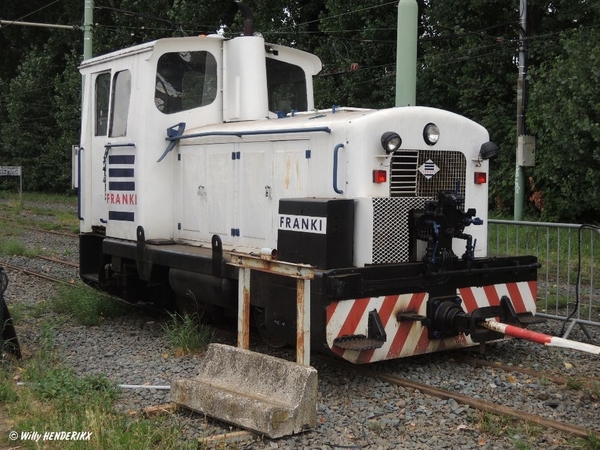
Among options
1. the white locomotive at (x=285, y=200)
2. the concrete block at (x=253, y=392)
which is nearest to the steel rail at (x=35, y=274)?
the white locomotive at (x=285, y=200)

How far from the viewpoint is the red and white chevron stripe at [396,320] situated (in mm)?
5605

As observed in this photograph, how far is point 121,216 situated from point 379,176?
133 inches

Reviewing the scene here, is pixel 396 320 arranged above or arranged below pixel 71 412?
above

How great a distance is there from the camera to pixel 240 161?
710 cm

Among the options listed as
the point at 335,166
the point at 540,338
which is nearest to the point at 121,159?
the point at 335,166

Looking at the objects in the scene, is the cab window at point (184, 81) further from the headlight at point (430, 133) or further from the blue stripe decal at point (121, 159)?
the headlight at point (430, 133)

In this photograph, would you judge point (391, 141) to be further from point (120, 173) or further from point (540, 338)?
point (120, 173)

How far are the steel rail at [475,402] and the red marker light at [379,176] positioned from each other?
5.14 ft

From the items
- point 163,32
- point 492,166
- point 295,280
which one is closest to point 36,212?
point 163,32

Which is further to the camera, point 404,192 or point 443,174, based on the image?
point 443,174

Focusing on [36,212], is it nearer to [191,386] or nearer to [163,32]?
[163,32]

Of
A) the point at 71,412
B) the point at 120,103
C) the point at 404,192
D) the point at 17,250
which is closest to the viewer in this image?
the point at 71,412

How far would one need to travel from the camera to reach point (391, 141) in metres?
5.88

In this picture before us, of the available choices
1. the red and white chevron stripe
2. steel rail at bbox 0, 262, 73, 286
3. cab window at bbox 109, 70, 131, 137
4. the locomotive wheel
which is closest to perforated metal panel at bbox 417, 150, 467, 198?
the red and white chevron stripe
